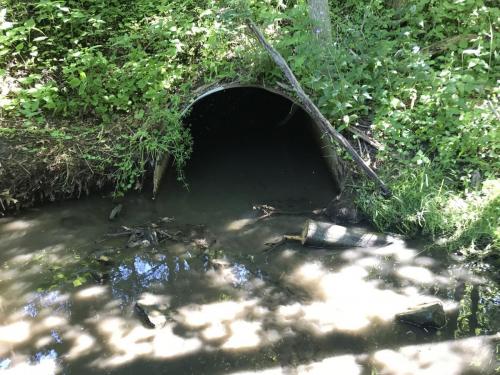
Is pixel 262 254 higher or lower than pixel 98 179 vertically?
lower

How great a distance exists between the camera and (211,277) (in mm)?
5039

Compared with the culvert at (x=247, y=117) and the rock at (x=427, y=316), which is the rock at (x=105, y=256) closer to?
the rock at (x=427, y=316)

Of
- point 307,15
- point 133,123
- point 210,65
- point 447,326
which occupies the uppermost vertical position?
point 307,15

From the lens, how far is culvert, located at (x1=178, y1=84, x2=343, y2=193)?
841cm

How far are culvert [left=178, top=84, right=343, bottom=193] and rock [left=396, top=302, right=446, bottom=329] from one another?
12.7ft

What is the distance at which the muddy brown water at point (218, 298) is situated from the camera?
13.2ft

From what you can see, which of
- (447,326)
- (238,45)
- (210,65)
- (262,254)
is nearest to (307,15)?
(238,45)

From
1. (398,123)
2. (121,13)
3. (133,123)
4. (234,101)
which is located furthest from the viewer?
(234,101)

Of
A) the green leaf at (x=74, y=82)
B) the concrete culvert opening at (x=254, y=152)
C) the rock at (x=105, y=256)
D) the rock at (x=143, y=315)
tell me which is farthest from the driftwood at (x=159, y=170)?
the rock at (x=143, y=315)

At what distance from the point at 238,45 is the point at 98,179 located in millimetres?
2802

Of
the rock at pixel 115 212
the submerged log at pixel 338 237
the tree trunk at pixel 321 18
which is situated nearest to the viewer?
the submerged log at pixel 338 237

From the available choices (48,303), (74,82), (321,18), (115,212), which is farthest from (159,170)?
(321,18)

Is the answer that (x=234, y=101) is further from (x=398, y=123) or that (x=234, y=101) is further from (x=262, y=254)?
(x=262, y=254)

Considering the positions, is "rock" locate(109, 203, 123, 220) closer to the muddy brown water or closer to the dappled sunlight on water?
the muddy brown water
